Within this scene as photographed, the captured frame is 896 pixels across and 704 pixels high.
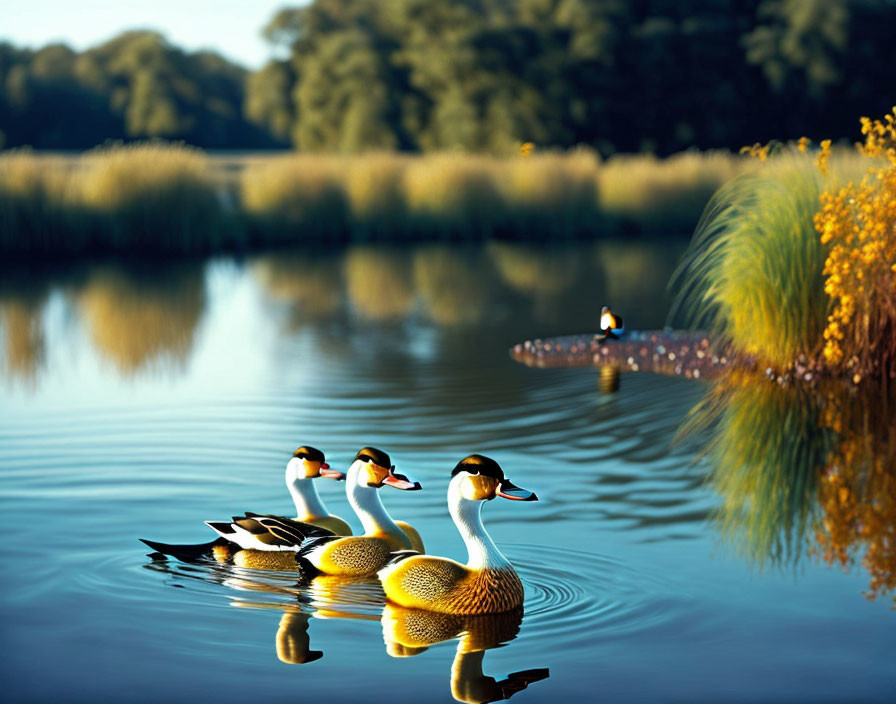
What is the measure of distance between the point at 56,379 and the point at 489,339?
166 inches

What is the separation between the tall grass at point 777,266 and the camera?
10008mm

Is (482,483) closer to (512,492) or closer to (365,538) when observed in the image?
(512,492)

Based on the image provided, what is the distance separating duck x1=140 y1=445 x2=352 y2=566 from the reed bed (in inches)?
691

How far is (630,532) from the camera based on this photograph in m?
6.26

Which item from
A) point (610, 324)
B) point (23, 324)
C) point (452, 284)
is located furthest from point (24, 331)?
point (452, 284)

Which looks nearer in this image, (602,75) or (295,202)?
(295,202)

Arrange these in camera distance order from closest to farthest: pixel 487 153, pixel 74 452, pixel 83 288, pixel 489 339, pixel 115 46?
pixel 74 452 < pixel 489 339 < pixel 83 288 < pixel 487 153 < pixel 115 46

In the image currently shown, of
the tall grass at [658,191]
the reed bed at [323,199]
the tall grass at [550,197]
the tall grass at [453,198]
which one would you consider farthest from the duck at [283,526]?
the tall grass at [658,191]

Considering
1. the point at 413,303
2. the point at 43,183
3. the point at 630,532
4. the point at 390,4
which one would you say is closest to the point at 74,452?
the point at 630,532

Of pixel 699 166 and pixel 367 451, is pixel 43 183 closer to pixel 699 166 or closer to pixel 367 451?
pixel 699 166

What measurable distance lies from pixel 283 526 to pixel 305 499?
26 centimetres

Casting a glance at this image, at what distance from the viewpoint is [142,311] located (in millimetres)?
16141

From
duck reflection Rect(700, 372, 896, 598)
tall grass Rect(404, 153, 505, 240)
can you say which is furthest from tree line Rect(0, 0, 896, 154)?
duck reflection Rect(700, 372, 896, 598)

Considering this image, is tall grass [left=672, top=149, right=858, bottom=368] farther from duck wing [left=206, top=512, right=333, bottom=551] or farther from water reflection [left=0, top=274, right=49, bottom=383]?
water reflection [left=0, top=274, right=49, bottom=383]
